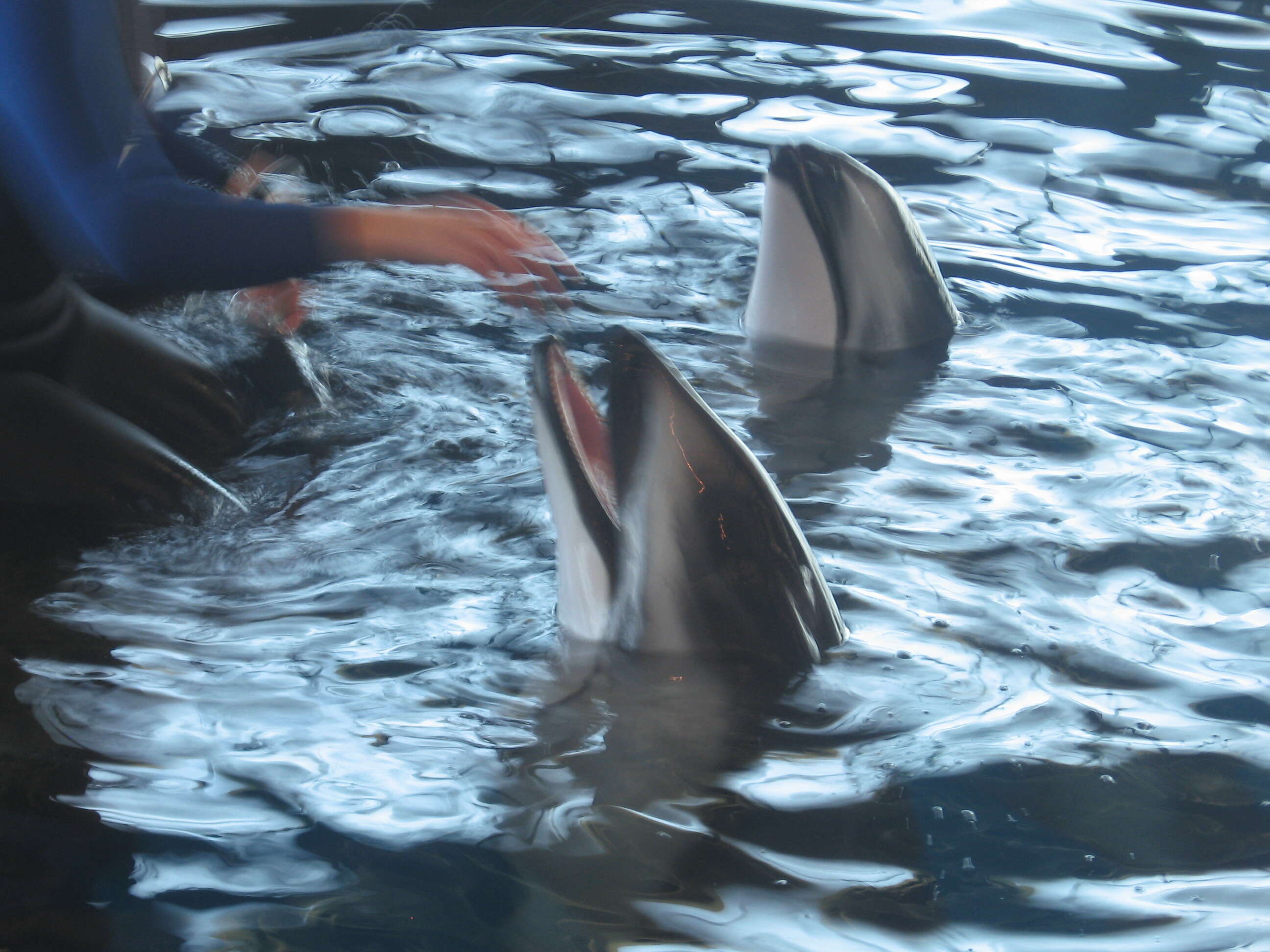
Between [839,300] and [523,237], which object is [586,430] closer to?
[523,237]

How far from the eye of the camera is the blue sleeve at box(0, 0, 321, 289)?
1.94 m

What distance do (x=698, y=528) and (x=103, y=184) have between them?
119 centimetres

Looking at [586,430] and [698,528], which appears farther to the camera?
[586,430]

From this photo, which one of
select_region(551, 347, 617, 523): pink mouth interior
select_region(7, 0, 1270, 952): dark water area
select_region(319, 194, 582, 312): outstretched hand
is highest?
select_region(319, 194, 582, 312): outstretched hand

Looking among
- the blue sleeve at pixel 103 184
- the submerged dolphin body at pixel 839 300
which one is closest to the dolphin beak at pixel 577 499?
the blue sleeve at pixel 103 184

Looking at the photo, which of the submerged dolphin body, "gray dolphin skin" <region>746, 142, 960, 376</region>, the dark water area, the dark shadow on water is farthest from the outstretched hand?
the dark shadow on water

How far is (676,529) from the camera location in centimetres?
178

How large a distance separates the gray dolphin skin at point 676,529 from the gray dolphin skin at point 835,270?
1450mm

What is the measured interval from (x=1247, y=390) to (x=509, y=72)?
11.6ft

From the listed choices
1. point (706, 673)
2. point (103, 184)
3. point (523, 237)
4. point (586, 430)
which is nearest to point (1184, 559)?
point (706, 673)

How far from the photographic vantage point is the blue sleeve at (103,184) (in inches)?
76.5

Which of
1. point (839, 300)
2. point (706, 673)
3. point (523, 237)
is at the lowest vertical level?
point (706, 673)

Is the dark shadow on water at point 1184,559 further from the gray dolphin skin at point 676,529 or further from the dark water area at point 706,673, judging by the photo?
the gray dolphin skin at point 676,529

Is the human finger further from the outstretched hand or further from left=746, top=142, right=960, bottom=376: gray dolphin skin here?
left=746, top=142, right=960, bottom=376: gray dolphin skin
